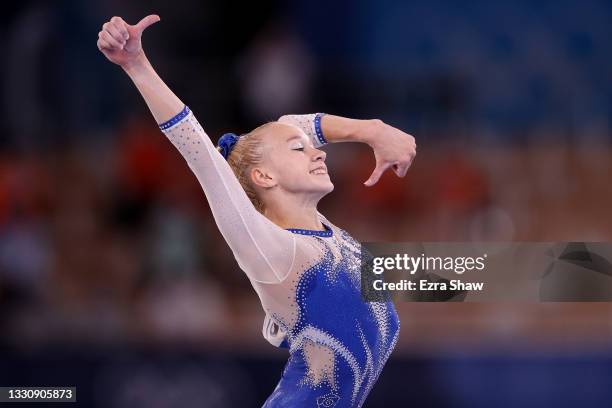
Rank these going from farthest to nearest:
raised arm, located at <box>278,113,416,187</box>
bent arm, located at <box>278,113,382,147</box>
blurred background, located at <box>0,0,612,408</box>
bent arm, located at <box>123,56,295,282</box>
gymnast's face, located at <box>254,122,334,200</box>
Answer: blurred background, located at <box>0,0,612,408</box> → bent arm, located at <box>278,113,382,147</box> → raised arm, located at <box>278,113,416,187</box> → gymnast's face, located at <box>254,122,334,200</box> → bent arm, located at <box>123,56,295,282</box>

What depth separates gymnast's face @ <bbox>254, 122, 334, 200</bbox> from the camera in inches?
137

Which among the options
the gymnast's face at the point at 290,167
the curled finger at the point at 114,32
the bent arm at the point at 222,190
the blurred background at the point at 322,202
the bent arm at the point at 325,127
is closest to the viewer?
the curled finger at the point at 114,32

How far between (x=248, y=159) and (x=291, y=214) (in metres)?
0.22

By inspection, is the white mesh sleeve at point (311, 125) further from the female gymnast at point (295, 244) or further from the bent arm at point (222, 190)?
the bent arm at point (222, 190)

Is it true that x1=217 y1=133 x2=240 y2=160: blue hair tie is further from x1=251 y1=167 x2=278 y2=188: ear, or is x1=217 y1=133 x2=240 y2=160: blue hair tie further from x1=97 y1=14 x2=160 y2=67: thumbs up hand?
x1=97 y1=14 x2=160 y2=67: thumbs up hand

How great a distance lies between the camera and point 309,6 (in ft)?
29.2

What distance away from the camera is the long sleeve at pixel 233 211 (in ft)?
10.3

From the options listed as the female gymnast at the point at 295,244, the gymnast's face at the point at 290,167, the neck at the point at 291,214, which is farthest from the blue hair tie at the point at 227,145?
the neck at the point at 291,214

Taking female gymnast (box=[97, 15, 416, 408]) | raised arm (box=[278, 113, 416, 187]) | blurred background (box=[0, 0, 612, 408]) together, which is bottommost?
female gymnast (box=[97, 15, 416, 408])

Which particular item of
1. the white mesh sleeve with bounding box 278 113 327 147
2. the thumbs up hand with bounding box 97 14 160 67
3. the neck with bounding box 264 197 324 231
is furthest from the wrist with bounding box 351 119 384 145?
the thumbs up hand with bounding box 97 14 160 67

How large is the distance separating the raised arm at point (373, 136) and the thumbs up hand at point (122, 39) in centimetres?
77

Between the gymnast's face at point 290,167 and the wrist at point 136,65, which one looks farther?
the gymnast's face at point 290,167

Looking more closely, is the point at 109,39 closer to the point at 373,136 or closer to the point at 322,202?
the point at 373,136

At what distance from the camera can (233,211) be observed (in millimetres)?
3219
